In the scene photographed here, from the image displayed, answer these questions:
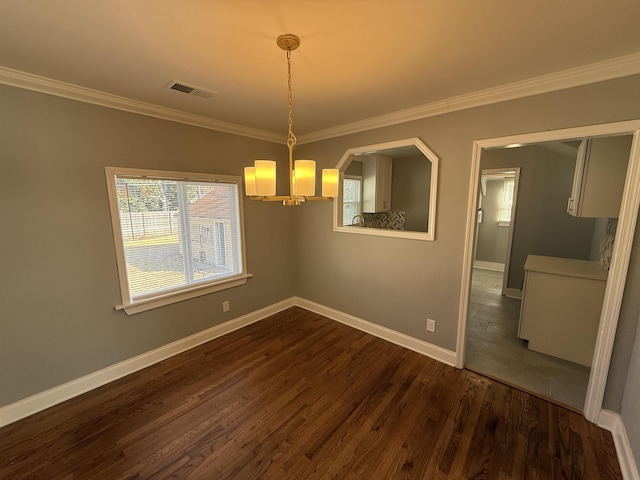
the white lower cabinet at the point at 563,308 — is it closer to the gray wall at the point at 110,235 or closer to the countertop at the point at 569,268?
the countertop at the point at 569,268

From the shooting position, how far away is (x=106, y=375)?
2.44 metres

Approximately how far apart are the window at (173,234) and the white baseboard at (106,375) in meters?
0.50

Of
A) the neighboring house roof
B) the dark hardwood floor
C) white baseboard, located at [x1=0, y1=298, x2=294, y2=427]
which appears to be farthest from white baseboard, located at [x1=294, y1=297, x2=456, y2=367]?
the neighboring house roof

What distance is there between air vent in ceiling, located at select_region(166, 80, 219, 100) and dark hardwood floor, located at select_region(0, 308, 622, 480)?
2567mm

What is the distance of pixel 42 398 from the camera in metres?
2.13

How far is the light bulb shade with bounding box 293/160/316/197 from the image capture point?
4.71ft

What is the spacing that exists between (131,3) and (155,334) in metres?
2.69

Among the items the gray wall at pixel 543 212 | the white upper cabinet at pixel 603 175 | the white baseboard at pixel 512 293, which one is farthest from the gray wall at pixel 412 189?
the white upper cabinet at pixel 603 175

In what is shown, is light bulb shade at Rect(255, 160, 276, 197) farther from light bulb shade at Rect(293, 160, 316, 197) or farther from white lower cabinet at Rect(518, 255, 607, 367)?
white lower cabinet at Rect(518, 255, 607, 367)

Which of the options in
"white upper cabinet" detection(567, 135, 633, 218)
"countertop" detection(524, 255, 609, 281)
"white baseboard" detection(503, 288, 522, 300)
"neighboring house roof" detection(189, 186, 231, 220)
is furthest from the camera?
"white baseboard" detection(503, 288, 522, 300)

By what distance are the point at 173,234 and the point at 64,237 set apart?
0.84 meters

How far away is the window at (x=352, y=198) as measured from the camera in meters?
4.68

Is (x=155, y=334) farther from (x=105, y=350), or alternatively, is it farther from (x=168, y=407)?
(x=168, y=407)

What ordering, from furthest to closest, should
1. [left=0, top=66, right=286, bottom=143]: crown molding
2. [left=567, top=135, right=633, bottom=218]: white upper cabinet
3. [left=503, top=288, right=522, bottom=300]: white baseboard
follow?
[left=503, top=288, right=522, bottom=300]: white baseboard, [left=567, top=135, right=633, bottom=218]: white upper cabinet, [left=0, top=66, right=286, bottom=143]: crown molding
